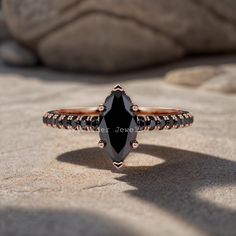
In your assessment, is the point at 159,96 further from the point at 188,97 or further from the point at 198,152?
the point at 198,152

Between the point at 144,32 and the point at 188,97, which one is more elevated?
the point at 144,32

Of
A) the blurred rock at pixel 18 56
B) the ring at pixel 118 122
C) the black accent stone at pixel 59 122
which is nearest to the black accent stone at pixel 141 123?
the ring at pixel 118 122

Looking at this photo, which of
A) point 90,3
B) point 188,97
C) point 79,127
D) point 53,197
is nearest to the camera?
point 53,197

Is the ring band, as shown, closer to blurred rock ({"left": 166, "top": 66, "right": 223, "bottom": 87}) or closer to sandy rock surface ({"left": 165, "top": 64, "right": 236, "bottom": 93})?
sandy rock surface ({"left": 165, "top": 64, "right": 236, "bottom": 93})

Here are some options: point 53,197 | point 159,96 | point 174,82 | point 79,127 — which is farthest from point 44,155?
point 174,82

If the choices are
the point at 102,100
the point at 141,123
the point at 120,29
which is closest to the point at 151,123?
the point at 141,123
